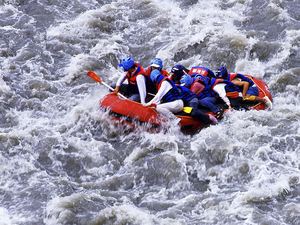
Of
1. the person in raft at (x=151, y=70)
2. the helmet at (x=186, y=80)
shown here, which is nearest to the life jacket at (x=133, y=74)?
the person in raft at (x=151, y=70)

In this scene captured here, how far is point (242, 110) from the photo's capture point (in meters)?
12.5

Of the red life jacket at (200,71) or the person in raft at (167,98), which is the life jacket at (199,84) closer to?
the red life jacket at (200,71)

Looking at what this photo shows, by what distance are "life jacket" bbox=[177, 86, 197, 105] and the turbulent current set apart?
0.72 metres

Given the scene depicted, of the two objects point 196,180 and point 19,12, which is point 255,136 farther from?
point 19,12

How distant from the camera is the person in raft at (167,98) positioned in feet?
39.2

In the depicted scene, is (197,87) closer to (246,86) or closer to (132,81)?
(246,86)

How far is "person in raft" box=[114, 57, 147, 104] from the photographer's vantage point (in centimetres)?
1238

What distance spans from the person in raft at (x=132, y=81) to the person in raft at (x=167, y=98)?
0.35 m

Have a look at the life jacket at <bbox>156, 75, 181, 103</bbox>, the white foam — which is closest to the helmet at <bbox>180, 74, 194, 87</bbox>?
the life jacket at <bbox>156, 75, 181, 103</bbox>

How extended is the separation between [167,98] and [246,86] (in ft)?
6.10

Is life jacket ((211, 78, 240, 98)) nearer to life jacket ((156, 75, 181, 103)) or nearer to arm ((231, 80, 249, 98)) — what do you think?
arm ((231, 80, 249, 98))

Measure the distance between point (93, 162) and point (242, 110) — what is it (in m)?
3.35

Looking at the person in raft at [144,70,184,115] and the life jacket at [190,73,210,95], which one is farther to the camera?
the life jacket at [190,73,210,95]

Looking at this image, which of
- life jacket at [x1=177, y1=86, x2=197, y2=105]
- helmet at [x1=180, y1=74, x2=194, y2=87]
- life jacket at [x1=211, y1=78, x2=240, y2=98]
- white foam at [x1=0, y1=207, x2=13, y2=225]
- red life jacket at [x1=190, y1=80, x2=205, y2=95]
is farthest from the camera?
life jacket at [x1=211, y1=78, x2=240, y2=98]
